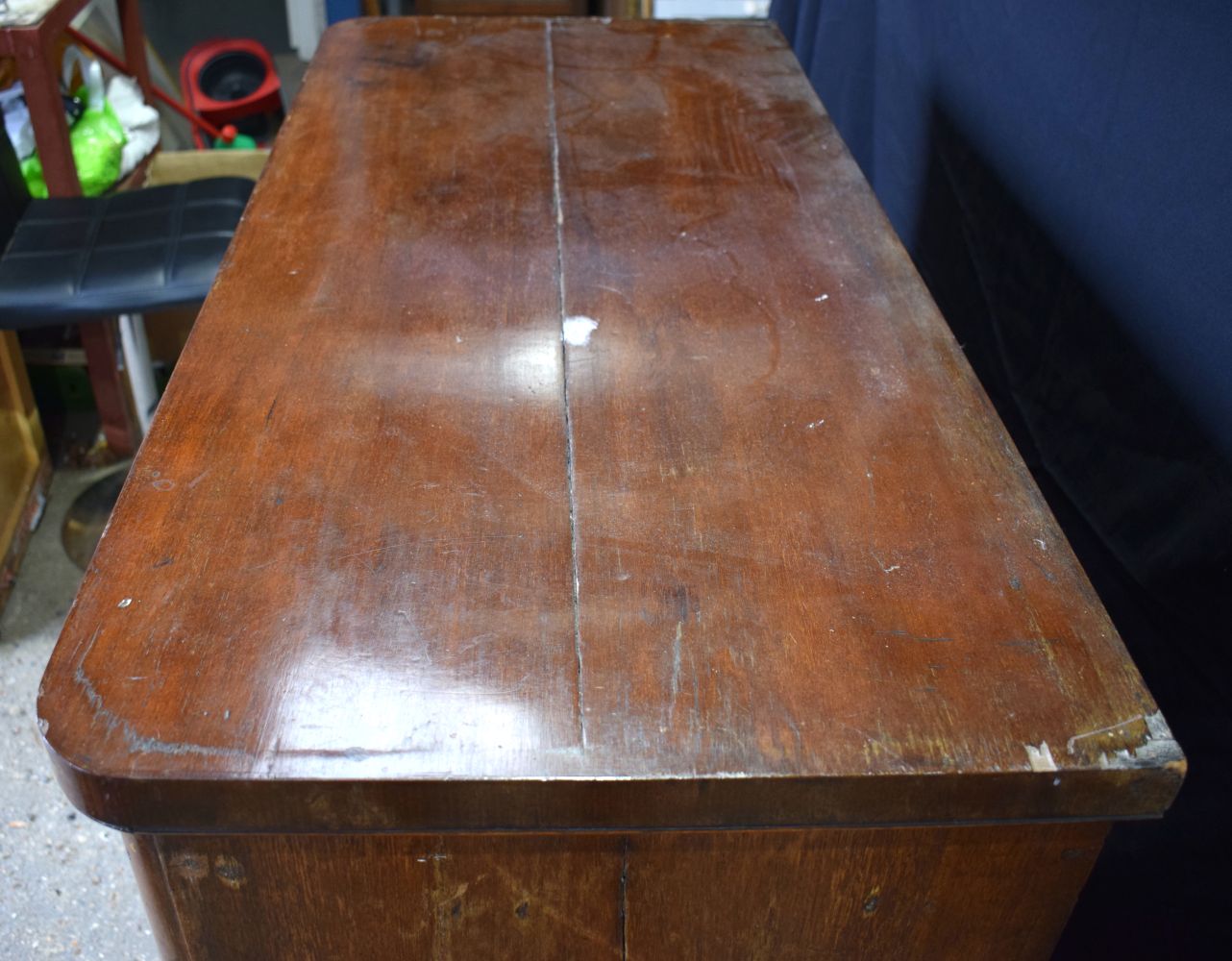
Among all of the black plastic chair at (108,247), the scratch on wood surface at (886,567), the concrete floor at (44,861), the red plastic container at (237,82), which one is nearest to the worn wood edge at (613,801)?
the scratch on wood surface at (886,567)

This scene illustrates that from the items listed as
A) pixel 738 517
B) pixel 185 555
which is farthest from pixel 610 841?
pixel 185 555

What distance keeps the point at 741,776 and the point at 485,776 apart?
151 mm

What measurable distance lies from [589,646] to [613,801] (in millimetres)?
105

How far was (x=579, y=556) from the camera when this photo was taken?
818mm

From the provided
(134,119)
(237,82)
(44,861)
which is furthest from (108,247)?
(237,82)

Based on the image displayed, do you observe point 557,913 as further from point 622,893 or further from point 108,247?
point 108,247

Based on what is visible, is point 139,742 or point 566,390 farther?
point 566,390

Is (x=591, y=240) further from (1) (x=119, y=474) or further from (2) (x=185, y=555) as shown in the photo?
(1) (x=119, y=474)

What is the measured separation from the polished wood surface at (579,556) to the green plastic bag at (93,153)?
109 centimetres

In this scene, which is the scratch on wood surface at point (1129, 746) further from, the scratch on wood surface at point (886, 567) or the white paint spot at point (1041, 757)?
the scratch on wood surface at point (886, 567)

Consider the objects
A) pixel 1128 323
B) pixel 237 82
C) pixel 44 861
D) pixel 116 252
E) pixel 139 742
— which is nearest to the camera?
pixel 139 742

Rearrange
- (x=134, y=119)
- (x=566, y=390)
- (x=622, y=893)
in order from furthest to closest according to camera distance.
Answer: (x=134, y=119), (x=566, y=390), (x=622, y=893)

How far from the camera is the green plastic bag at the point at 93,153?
6.93ft

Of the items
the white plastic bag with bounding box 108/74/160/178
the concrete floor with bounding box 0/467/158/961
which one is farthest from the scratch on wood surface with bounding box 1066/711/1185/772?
the white plastic bag with bounding box 108/74/160/178
